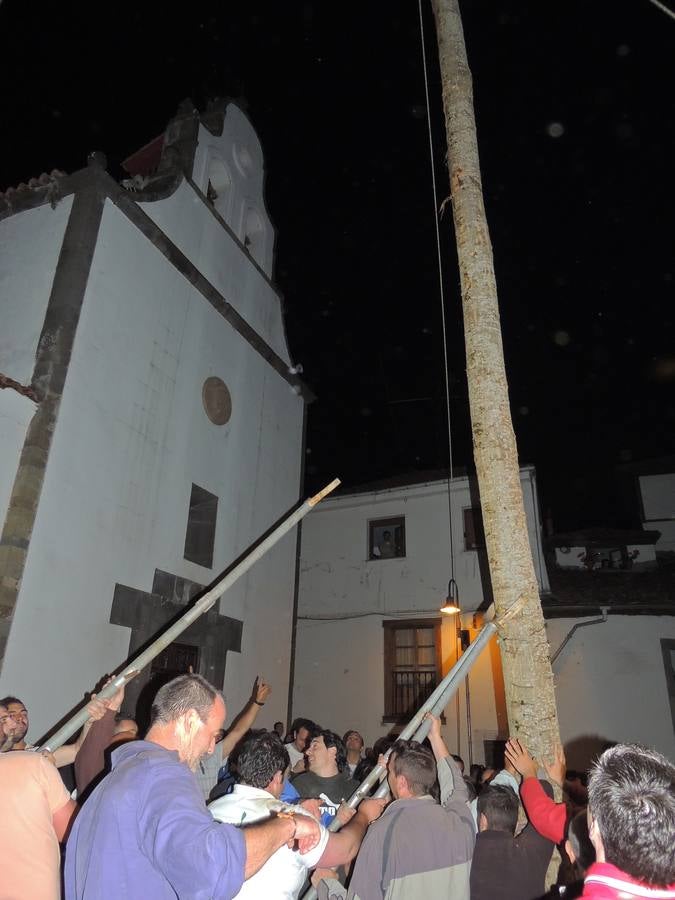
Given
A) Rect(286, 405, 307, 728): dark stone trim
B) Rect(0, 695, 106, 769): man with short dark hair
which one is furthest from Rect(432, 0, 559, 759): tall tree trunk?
Rect(286, 405, 307, 728): dark stone trim

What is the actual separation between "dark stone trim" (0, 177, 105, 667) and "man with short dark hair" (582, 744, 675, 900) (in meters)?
7.57

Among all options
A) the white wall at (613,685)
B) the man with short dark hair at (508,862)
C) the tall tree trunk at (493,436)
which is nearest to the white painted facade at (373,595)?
the white wall at (613,685)

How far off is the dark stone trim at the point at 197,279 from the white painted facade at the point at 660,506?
514 inches

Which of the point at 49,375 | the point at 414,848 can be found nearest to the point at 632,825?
the point at 414,848

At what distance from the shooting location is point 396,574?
17219 mm

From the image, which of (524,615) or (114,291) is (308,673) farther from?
(524,615)

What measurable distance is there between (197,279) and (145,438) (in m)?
3.82

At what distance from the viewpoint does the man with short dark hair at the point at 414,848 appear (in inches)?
115

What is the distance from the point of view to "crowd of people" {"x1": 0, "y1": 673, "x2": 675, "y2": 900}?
173 centimetres

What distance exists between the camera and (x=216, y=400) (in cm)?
1248

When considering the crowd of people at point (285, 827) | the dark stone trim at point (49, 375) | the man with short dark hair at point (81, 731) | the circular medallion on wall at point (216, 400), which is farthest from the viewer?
the circular medallion on wall at point (216, 400)

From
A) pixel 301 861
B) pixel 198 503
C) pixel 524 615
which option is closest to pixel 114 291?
pixel 198 503

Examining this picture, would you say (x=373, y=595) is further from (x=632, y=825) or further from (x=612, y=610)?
(x=632, y=825)

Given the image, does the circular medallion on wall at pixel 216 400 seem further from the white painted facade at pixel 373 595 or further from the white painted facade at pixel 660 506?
the white painted facade at pixel 660 506
